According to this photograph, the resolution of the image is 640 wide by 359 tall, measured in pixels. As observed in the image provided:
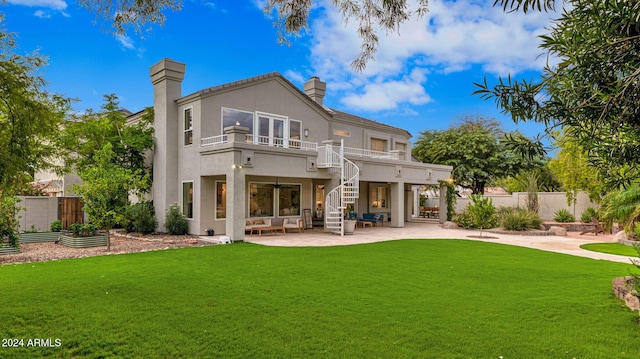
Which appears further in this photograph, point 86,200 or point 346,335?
point 86,200

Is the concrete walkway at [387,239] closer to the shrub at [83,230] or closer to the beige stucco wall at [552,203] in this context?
the shrub at [83,230]

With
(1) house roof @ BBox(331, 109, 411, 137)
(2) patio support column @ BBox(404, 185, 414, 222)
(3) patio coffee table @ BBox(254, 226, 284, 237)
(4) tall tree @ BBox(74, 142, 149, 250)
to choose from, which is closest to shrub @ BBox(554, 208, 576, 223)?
(2) patio support column @ BBox(404, 185, 414, 222)

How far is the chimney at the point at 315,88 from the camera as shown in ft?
74.4

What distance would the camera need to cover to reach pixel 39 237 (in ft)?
48.1

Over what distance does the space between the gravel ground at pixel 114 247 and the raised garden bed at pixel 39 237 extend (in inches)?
22.1

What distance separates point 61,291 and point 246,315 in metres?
3.69

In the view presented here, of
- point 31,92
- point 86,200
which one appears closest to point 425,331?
point 31,92

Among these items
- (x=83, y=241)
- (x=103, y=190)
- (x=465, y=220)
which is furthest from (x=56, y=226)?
(x=465, y=220)

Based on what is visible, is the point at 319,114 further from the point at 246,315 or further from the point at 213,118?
the point at 246,315

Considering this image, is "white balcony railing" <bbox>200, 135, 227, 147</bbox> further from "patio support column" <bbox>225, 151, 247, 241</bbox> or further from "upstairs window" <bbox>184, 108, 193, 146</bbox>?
"patio support column" <bbox>225, 151, 247, 241</bbox>

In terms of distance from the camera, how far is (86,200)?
12.0m

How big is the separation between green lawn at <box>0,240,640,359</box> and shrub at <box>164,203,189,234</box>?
6.02 meters

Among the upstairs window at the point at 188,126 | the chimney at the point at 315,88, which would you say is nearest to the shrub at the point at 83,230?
the upstairs window at the point at 188,126

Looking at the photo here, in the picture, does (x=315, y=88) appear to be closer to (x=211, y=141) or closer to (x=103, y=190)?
(x=211, y=141)
